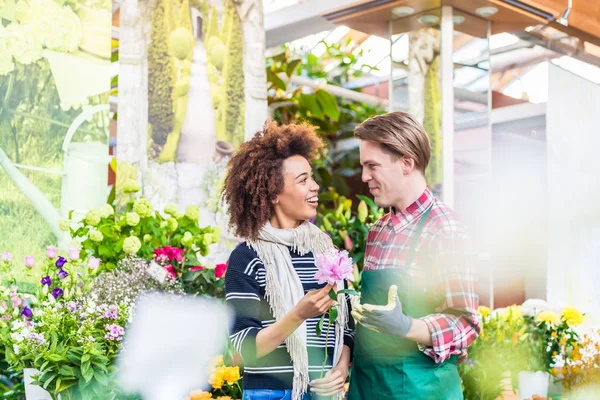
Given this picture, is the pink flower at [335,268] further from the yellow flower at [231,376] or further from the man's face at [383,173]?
the yellow flower at [231,376]

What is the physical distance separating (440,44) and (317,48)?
3538 mm

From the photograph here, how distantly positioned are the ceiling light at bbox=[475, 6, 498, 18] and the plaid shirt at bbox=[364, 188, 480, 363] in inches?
120

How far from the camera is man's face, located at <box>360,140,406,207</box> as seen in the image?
1783 mm

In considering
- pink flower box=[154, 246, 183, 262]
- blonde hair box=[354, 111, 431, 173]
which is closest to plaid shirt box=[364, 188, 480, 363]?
blonde hair box=[354, 111, 431, 173]

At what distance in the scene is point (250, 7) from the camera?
4.13 m

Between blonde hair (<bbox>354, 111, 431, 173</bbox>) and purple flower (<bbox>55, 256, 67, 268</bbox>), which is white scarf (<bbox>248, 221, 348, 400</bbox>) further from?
purple flower (<bbox>55, 256, 67, 268</bbox>)

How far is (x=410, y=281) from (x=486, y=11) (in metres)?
3.26

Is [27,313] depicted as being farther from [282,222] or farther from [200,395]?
[282,222]

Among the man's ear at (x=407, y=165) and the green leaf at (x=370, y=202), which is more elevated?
the man's ear at (x=407, y=165)

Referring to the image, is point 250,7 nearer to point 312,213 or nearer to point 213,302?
point 213,302

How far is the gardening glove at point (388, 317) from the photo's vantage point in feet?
5.07

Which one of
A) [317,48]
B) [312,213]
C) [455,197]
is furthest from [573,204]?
[317,48]

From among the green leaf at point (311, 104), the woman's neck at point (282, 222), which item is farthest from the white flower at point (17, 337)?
the green leaf at point (311, 104)

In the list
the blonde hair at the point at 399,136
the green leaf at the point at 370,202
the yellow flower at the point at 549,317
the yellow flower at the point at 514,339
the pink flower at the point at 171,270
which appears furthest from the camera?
the green leaf at the point at 370,202
